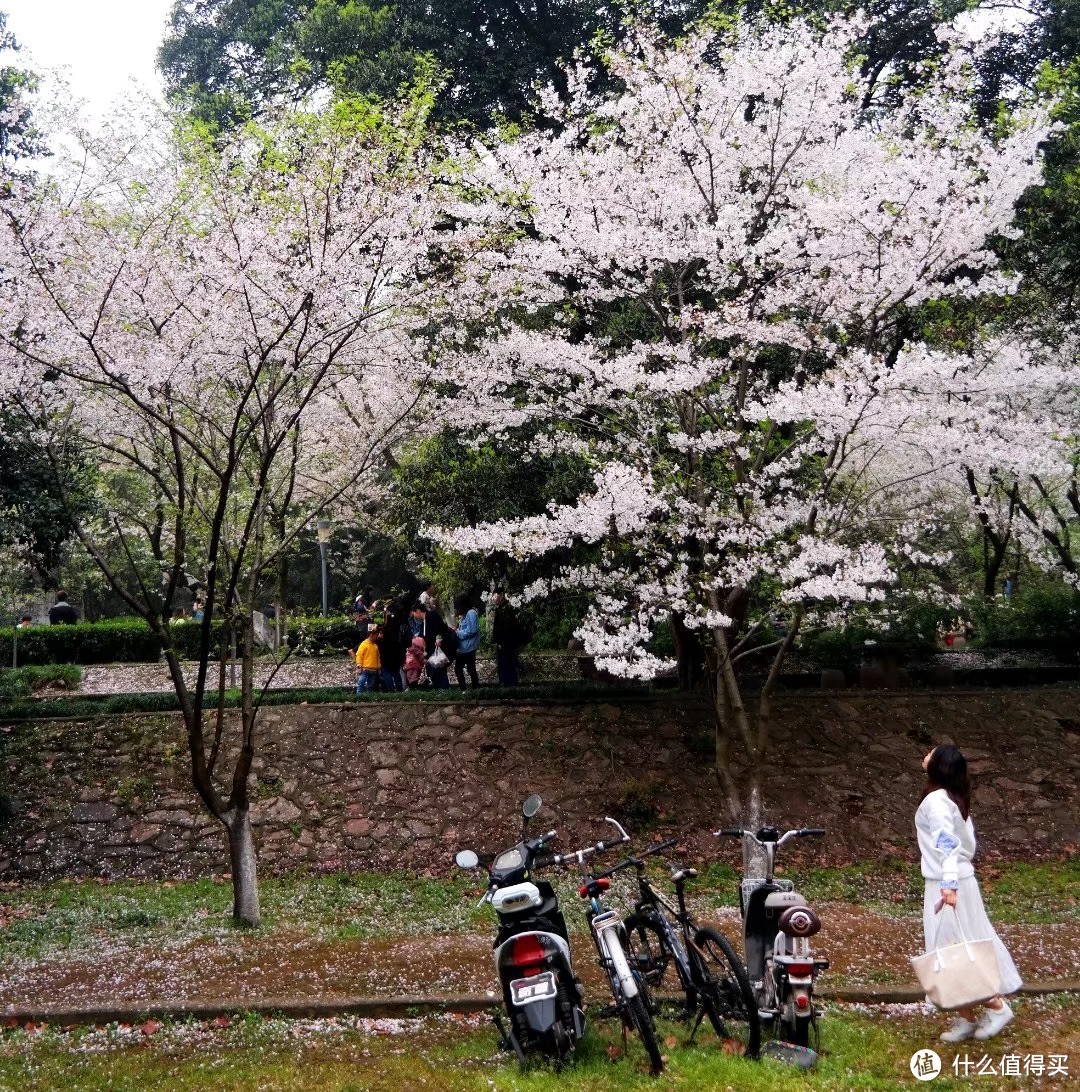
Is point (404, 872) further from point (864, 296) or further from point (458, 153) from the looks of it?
point (458, 153)

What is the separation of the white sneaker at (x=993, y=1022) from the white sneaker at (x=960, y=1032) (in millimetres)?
47

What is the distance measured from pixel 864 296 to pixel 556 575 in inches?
206

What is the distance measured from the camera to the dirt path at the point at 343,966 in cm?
686

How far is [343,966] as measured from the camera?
757cm

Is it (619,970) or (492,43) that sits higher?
(492,43)

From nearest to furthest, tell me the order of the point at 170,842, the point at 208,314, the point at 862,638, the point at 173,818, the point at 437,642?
the point at 208,314 → the point at 170,842 → the point at 173,818 → the point at 437,642 → the point at 862,638

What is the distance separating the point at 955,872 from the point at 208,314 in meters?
7.26

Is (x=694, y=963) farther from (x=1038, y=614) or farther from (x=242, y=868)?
(x=1038, y=614)

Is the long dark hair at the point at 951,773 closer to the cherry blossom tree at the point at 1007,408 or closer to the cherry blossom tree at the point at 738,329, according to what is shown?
the cherry blossom tree at the point at 738,329

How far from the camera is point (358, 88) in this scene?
60.7 ft

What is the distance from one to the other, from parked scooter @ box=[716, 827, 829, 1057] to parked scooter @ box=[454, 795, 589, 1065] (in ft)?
2.93

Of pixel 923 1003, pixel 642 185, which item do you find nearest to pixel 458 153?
pixel 642 185

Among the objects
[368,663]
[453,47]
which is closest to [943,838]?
[368,663]

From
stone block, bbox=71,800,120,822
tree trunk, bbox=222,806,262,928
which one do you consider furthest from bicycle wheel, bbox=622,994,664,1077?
stone block, bbox=71,800,120,822
